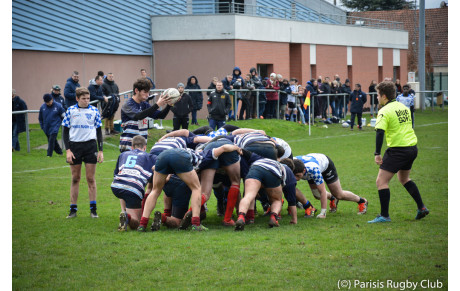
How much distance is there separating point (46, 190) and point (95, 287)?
7.26 meters

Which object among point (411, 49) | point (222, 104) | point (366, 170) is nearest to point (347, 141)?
point (222, 104)

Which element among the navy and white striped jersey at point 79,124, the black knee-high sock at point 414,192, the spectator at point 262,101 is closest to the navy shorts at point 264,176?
the black knee-high sock at point 414,192

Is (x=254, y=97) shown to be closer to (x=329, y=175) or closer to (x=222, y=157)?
(x=329, y=175)

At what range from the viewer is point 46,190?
13.3 meters

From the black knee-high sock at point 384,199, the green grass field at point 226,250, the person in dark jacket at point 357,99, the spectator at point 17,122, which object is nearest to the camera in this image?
the green grass field at point 226,250

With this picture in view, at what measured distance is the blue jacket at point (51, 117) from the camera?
18.3 meters

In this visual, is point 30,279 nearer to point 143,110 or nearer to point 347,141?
point 143,110

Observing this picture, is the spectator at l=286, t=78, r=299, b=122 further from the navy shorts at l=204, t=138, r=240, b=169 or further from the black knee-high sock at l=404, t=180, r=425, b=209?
the navy shorts at l=204, t=138, r=240, b=169

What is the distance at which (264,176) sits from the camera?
924 centimetres

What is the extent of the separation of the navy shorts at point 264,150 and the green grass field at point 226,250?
3.50ft

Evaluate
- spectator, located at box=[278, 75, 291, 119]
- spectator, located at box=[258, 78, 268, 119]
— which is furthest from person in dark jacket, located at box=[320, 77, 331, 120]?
spectator, located at box=[258, 78, 268, 119]

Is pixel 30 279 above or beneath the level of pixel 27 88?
beneath

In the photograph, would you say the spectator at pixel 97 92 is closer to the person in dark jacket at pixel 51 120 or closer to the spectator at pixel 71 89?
the spectator at pixel 71 89

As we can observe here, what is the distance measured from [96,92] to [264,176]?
12305mm
